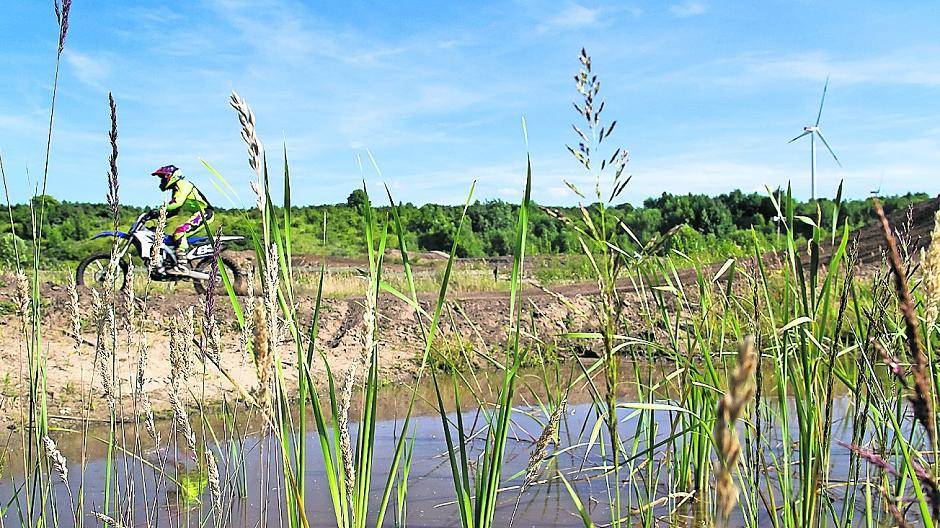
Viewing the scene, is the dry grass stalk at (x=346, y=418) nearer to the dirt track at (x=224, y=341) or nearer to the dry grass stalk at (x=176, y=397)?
the dry grass stalk at (x=176, y=397)

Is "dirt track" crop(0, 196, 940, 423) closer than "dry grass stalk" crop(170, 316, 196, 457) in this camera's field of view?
No

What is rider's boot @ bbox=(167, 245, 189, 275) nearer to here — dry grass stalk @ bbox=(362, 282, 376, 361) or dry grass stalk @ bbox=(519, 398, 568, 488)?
dry grass stalk @ bbox=(519, 398, 568, 488)

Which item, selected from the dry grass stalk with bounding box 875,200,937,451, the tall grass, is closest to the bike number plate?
the tall grass

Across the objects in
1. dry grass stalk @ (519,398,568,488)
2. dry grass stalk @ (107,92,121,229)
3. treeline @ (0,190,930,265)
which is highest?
treeline @ (0,190,930,265)

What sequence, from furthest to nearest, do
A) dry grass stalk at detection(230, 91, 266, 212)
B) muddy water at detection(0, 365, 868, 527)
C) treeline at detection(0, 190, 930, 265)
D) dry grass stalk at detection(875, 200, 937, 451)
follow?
1. treeline at detection(0, 190, 930, 265)
2. muddy water at detection(0, 365, 868, 527)
3. dry grass stalk at detection(230, 91, 266, 212)
4. dry grass stalk at detection(875, 200, 937, 451)

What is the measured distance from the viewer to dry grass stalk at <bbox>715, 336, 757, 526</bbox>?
1.32 ft

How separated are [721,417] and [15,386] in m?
5.36

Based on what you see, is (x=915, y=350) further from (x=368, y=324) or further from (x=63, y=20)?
(x=63, y=20)

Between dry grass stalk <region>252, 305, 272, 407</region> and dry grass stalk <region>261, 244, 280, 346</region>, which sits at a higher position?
→ dry grass stalk <region>261, 244, 280, 346</region>

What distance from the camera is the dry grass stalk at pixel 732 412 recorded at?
404 mm

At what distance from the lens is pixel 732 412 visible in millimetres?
409

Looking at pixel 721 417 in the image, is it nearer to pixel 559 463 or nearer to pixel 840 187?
pixel 840 187

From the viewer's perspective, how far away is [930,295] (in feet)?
3.49

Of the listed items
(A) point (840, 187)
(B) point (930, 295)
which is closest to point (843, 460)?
(A) point (840, 187)
